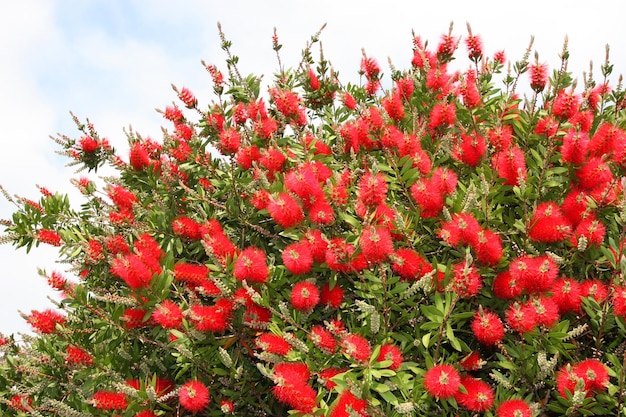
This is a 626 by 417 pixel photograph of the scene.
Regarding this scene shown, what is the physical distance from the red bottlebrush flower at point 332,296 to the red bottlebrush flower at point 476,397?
85 cm

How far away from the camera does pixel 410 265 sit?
326 centimetres

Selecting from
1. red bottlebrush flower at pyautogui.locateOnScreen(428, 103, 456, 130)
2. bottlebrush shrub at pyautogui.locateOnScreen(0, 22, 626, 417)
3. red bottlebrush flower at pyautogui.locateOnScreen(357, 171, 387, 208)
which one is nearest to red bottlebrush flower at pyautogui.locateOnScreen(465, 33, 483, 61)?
bottlebrush shrub at pyautogui.locateOnScreen(0, 22, 626, 417)

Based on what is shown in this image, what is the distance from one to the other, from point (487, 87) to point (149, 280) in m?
2.90

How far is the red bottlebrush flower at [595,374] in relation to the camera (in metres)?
2.93

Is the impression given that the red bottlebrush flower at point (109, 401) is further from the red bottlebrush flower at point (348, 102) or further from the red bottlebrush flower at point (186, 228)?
the red bottlebrush flower at point (348, 102)

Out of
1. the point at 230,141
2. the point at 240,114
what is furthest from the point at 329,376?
the point at 240,114

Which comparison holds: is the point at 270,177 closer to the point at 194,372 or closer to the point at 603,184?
the point at 194,372

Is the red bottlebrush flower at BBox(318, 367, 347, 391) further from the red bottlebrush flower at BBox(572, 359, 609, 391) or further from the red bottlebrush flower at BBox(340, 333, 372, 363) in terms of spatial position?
the red bottlebrush flower at BBox(572, 359, 609, 391)

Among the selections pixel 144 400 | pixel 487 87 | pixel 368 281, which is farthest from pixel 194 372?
pixel 487 87

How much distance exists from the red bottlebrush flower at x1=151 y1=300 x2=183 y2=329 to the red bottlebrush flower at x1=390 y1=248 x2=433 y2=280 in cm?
131

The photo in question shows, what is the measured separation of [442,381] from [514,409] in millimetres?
393

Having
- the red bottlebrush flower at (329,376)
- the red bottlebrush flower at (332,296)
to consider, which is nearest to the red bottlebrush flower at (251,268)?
the red bottlebrush flower at (332,296)

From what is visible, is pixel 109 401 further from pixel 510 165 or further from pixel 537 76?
pixel 537 76

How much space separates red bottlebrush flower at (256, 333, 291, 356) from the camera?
3283mm
